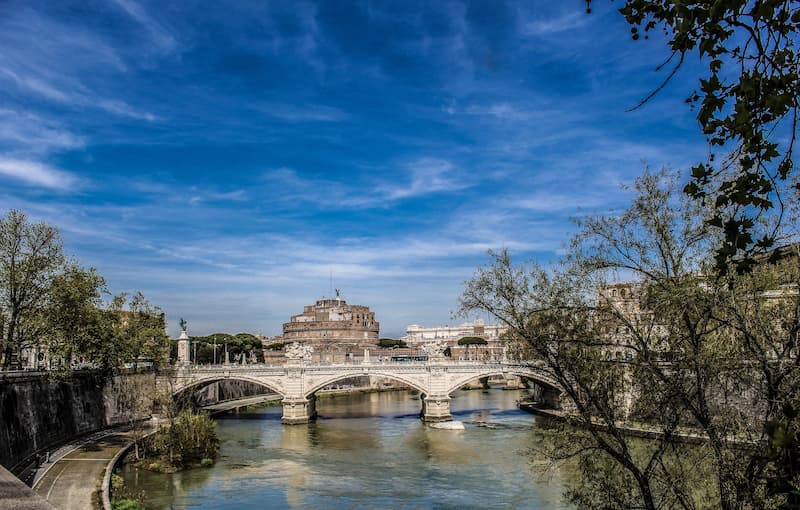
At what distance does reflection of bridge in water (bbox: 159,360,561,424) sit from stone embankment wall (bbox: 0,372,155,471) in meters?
8.01

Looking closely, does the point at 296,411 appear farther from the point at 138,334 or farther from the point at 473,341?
the point at 473,341

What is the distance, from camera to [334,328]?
110 m

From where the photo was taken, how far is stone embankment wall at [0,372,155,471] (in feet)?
91.0

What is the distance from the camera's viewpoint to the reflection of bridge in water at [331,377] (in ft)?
174

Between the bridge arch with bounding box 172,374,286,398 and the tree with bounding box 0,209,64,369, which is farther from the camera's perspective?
the bridge arch with bounding box 172,374,286,398

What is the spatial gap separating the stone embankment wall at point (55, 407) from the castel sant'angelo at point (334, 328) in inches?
2253

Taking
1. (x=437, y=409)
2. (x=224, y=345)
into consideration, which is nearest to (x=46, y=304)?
(x=437, y=409)


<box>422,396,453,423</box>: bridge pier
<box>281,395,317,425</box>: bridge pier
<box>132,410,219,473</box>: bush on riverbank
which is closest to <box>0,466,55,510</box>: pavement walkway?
<box>132,410,219,473</box>: bush on riverbank

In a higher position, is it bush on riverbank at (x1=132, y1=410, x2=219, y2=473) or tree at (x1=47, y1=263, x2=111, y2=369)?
tree at (x1=47, y1=263, x2=111, y2=369)

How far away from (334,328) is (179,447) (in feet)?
248

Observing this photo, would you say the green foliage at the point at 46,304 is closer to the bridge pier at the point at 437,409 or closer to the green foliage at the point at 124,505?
the green foliage at the point at 124,505

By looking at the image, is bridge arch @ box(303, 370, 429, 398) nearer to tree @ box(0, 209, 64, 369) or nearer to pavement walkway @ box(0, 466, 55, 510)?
tree @ box(0, 209, 64, 369)

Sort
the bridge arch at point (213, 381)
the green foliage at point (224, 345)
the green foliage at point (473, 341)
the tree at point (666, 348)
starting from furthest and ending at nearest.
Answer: the green foliage at point (473, 341) < the green foliage at point (224, 345) < the bridge arch at point (213, 381) < the tree at point (666, 348)

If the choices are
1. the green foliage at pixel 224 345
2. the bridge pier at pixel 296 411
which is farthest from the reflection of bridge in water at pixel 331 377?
the green foliage at pixel 224 345
